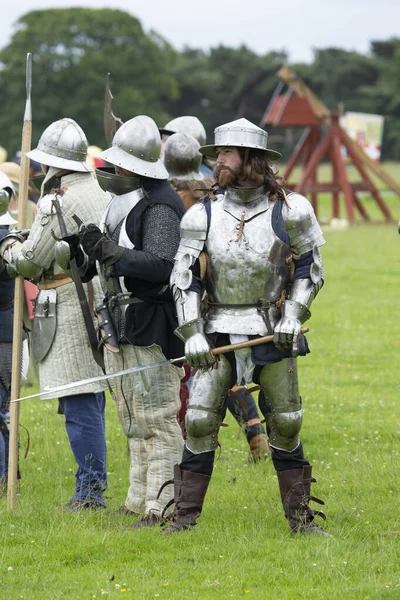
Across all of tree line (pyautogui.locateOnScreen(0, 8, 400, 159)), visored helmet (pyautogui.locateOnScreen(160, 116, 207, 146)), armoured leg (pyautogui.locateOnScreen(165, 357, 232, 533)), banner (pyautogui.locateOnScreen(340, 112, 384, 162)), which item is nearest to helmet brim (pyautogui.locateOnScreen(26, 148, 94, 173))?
armoured leg (pyautogui.locateOnScreen(165, 357, 232, 533))

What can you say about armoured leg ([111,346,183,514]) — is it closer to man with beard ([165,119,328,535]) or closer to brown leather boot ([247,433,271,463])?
man with beard ([165,119,328,535])

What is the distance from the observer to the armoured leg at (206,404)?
17.3 feet

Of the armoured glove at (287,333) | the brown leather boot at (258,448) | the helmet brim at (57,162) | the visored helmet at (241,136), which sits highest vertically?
the visored helmet at (241,136)

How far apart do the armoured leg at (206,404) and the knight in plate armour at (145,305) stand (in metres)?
0.39

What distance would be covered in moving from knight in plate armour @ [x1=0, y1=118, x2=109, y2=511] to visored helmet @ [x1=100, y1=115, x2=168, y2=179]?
16.0 inches

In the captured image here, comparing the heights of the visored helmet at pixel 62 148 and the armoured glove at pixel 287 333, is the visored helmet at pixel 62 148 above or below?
above

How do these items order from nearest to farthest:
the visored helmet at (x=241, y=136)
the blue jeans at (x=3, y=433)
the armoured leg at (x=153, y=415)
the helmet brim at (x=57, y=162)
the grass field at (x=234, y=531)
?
the grass field at (x=234, y=531) < the visored helmet at (x=241, y=136) < the armoured leg at (x=153, y=415) < the helmet brim at (x=57, y=162) < the blue jeans at (x=3, y=433)

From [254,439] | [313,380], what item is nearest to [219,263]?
[254,439]

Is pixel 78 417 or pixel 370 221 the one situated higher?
pixel 78 417

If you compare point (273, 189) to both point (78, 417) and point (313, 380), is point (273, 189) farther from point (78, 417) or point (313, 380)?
point (313, 380)

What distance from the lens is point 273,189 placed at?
17.3ft

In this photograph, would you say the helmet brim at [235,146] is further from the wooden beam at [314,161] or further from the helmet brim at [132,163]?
the wooden beam at [314,161]

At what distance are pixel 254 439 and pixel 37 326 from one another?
195 cm

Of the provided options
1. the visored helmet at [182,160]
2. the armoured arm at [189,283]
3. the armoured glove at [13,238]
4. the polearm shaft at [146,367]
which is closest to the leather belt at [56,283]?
the armoured glove at [13,238]
